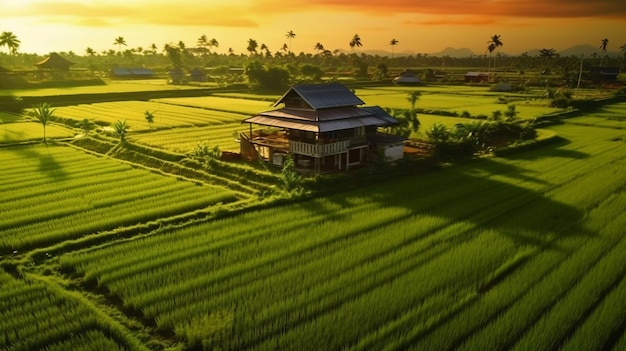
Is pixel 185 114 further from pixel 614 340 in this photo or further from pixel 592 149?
pixel 614 340

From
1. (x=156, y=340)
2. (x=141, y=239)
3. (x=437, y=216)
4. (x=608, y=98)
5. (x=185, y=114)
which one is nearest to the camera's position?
(x=156, y=340)

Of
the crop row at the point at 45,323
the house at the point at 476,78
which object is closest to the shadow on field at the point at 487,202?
the crop row at the point at 45,323

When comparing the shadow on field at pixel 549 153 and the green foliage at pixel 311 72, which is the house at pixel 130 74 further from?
the shadow on field at pixel 549 153

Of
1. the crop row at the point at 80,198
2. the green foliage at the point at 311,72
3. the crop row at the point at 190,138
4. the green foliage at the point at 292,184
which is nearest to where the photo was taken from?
the crop row at the point at 80,198

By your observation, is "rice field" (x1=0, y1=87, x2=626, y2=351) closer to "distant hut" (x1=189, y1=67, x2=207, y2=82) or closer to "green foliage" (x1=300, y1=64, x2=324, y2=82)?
"green foliage" (x1=300, y1=64, x2=324, y2=82)

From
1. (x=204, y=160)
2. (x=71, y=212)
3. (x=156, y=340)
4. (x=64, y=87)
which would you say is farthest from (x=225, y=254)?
(x=64, y=87)

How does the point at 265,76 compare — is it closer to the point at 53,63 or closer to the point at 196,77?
the point at 196,77
